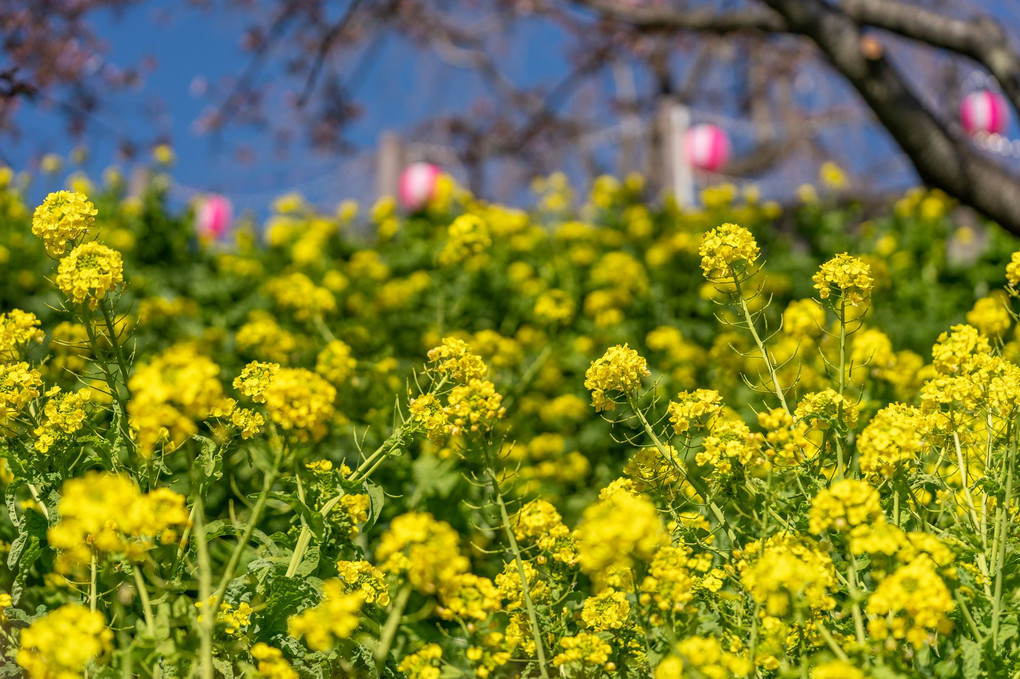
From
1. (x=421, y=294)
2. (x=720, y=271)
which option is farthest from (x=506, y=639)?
(x=421, y=294)

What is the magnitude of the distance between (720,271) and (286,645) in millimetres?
1024

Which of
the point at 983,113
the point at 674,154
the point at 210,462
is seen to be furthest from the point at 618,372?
the point at 674,154

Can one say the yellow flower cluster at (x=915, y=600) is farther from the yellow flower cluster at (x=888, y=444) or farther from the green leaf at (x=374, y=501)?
the green leaf at (x=374, y=501)

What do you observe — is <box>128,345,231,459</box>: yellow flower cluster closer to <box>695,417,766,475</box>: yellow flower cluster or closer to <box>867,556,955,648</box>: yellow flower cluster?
<box>695,417,766,475</box>: yellow flower cluster

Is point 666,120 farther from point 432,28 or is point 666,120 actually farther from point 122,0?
point 122,0

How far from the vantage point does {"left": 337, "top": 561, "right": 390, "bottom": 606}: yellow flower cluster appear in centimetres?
157

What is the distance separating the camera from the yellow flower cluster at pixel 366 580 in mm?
1569

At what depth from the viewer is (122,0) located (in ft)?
20.3

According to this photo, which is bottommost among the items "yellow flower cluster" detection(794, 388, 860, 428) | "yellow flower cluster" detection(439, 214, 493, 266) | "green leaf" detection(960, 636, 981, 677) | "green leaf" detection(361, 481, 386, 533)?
"yellow flower cluster" detection(439, 214, 493, 266)

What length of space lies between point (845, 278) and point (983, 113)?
1009 cm

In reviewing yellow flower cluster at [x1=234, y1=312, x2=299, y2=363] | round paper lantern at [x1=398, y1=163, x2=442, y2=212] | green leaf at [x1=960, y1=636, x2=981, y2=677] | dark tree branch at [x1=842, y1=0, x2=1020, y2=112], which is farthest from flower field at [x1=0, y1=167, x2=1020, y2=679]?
round paper lantern at [x1=398, y1=163, x2=442, y2=212]

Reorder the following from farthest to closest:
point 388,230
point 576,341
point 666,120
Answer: point 666,120 < point 388,230 < point 576,341

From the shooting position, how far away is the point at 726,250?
69.7 inches

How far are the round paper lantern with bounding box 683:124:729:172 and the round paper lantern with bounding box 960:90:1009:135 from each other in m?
2.76
